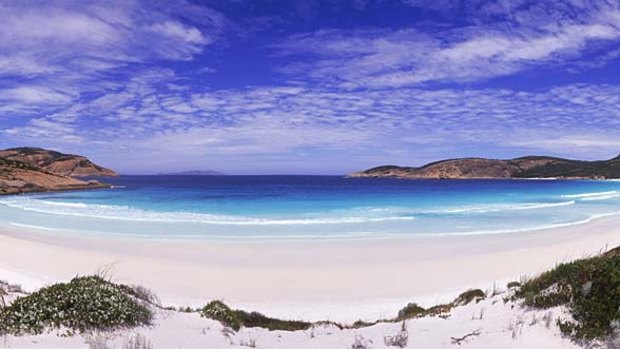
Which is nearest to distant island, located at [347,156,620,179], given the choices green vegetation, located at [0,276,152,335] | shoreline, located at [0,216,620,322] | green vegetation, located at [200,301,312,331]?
shoreline, located at [0,216,620,322]

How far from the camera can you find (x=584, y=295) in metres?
6.00

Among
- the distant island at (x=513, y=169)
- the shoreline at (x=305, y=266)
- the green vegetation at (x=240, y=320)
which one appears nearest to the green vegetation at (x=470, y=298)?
the shoreline at (x=305, y=266)

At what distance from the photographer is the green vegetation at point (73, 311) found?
5.36 metres

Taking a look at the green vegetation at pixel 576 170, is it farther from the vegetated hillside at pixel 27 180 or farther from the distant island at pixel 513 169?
the vegetated hillside at pixel 27 180

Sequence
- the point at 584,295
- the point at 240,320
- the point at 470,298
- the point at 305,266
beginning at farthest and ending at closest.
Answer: the point at 305,266
the point at 470,298
the point at 240,320
the point at 584,295


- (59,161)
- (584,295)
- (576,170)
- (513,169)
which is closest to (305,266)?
(584,295)

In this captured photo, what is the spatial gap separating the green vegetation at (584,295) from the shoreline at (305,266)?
4.02 metres

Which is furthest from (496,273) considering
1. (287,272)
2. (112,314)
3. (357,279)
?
(112,314)

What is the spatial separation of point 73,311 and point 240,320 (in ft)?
9.67

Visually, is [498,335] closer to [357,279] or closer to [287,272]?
[357,279]

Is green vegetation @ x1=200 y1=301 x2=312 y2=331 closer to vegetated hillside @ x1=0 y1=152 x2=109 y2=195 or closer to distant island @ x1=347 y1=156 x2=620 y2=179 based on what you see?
vegetated hillside @ x1=0 y1=152 x2=109 y2=195

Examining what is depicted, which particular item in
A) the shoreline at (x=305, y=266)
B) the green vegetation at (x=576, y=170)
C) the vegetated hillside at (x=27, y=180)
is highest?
the green vegetation at (x=576, y=170)

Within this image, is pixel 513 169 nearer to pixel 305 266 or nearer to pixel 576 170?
pixel 576 170

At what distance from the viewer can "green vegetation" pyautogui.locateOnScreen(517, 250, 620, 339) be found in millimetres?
5469
